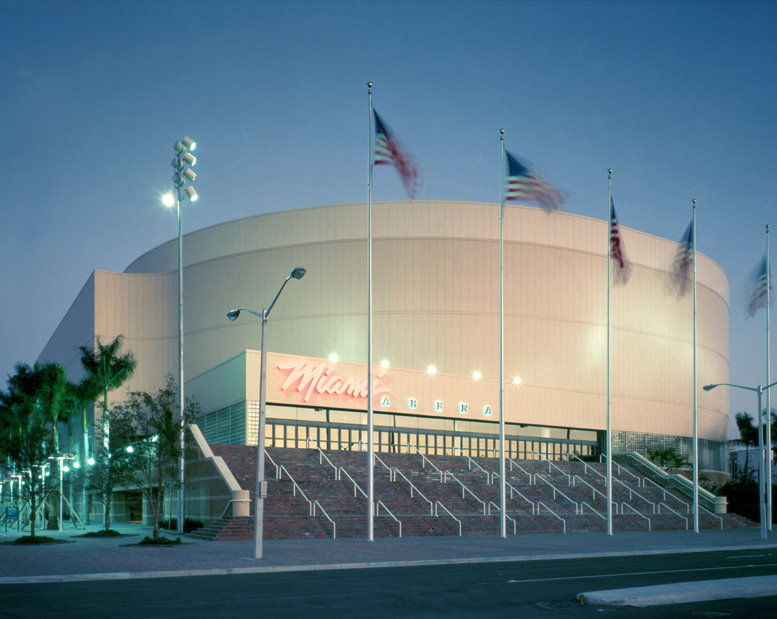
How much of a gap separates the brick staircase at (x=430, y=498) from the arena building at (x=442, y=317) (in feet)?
29.5

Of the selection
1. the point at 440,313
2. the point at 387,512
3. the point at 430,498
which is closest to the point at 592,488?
the point at 430,498

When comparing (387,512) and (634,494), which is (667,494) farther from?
(387,512)

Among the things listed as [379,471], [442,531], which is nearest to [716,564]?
[442,531]

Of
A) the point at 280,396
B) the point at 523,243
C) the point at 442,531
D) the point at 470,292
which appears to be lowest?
the point at 442,531

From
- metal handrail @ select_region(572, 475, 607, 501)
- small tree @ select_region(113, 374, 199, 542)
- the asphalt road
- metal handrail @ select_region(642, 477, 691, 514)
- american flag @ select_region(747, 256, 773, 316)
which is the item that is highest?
american flag @ select_region(747, 256, 773, 316)

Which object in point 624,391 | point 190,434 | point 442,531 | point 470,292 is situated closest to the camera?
point 442,531

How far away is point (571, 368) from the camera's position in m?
75.2

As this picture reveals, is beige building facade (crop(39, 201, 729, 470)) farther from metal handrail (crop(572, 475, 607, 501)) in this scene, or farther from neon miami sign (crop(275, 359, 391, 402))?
metal handrail (crop(572, 475, 607, 501))

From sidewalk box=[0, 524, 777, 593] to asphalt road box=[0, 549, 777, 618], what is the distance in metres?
1.31

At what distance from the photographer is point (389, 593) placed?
18234mm

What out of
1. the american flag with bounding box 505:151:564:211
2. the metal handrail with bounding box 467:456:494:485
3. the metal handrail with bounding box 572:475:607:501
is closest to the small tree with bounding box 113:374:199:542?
the american flag with bounding box 505:151:564:211

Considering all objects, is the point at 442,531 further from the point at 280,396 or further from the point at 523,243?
the point at 523,243

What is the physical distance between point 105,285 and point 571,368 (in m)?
43.9

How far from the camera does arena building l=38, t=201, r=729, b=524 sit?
67.1 m
